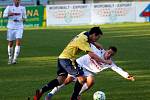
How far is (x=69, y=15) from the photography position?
168 ft

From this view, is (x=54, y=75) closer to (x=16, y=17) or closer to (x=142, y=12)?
(x=16, y=17)

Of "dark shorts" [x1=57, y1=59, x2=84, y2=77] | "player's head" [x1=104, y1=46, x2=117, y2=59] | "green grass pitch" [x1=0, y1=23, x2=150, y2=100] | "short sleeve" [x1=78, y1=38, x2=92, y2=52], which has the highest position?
"short sleeve" [x1=78, y1=38, x2=92, y2=52]

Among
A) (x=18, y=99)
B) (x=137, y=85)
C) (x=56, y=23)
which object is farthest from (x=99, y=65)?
(x=56, y=23)

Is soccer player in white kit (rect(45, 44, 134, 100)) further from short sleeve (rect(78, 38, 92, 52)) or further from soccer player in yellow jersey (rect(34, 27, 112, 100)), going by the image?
short sleeve (rect(78, 38, 92, 52))

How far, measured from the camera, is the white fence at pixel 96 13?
167ft

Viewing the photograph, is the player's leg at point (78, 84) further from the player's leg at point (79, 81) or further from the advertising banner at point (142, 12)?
the advertising banner at point (142, 12)

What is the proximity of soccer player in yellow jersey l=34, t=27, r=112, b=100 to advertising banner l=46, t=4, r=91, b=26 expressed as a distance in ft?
127

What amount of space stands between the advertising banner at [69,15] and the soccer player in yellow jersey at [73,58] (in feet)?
127

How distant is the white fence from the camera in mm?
50812

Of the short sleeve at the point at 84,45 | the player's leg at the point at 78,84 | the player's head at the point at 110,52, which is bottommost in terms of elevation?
the player's leg at the point at 78,84

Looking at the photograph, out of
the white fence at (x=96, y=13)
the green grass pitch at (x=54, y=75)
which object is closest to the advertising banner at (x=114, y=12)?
the white fence at (x=96, y=13)

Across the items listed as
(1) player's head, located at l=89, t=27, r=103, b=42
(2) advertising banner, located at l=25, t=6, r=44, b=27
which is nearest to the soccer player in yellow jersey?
(1) player's head, located at l=89, t=27, r=103, b=42

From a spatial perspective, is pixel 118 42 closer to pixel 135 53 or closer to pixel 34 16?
pixel 135 53

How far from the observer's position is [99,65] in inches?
469
